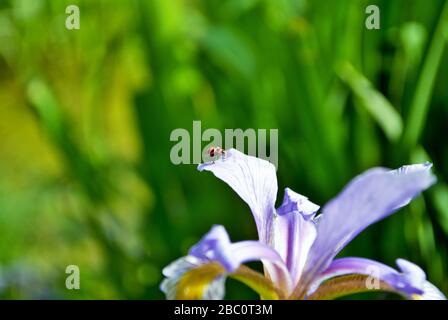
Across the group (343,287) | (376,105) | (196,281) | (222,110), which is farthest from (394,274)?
(222,110)

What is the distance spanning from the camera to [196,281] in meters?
0.58

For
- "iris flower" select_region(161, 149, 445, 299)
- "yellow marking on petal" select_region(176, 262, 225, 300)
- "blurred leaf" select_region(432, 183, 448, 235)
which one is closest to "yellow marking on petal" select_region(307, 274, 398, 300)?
"iris flower" select_region(161, 149, 445, 299)

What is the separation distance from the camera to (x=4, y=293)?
1389 mm

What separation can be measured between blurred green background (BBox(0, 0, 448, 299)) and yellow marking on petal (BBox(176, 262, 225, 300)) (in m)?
0.70

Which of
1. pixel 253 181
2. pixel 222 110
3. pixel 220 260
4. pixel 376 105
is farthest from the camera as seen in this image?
pixel 222 110

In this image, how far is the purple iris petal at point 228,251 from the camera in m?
0.51

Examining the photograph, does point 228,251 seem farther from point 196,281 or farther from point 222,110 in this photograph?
point 222,110

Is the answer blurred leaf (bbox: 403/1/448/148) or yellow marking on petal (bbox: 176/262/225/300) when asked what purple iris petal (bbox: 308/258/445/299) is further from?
blurred leaf (bbox: 403/1/448/148)

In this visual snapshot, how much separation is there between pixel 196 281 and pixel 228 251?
0.08 m

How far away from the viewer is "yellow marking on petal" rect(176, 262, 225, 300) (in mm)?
568

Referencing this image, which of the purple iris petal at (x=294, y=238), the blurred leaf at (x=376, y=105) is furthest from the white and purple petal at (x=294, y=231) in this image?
the blurred leaf at (x=376, y=105)

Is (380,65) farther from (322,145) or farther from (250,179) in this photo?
(250,179)
